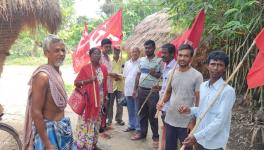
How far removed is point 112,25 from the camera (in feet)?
23.2

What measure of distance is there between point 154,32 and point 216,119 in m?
6.18

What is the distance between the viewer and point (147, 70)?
546 centimetres

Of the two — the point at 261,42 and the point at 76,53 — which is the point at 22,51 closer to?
the point at 76,53

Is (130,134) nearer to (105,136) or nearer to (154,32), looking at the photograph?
(105,136)

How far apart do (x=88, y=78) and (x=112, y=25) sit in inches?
88.0

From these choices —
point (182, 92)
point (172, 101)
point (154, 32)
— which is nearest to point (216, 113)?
point (182, 92)

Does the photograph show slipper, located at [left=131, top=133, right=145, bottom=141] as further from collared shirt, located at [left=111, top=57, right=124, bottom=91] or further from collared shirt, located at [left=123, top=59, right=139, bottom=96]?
collared shirt, located at [left=111, top=57, right=124, bottom=91]

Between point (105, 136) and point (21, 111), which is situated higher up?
point (105, 136)

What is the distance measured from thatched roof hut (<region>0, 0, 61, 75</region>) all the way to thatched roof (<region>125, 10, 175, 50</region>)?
3379 mm

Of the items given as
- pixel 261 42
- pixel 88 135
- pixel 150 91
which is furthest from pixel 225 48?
pixel 261 42

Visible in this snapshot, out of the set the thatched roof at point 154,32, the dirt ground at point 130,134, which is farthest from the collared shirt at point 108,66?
the thatched roof at point 154,32

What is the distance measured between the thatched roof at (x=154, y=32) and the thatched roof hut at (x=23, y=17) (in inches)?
133

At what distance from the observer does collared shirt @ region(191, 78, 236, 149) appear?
2.90 meters

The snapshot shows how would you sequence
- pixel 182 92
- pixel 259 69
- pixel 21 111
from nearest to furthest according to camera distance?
pixel 259 69 < pixel 182 92 < pixel 21 111
